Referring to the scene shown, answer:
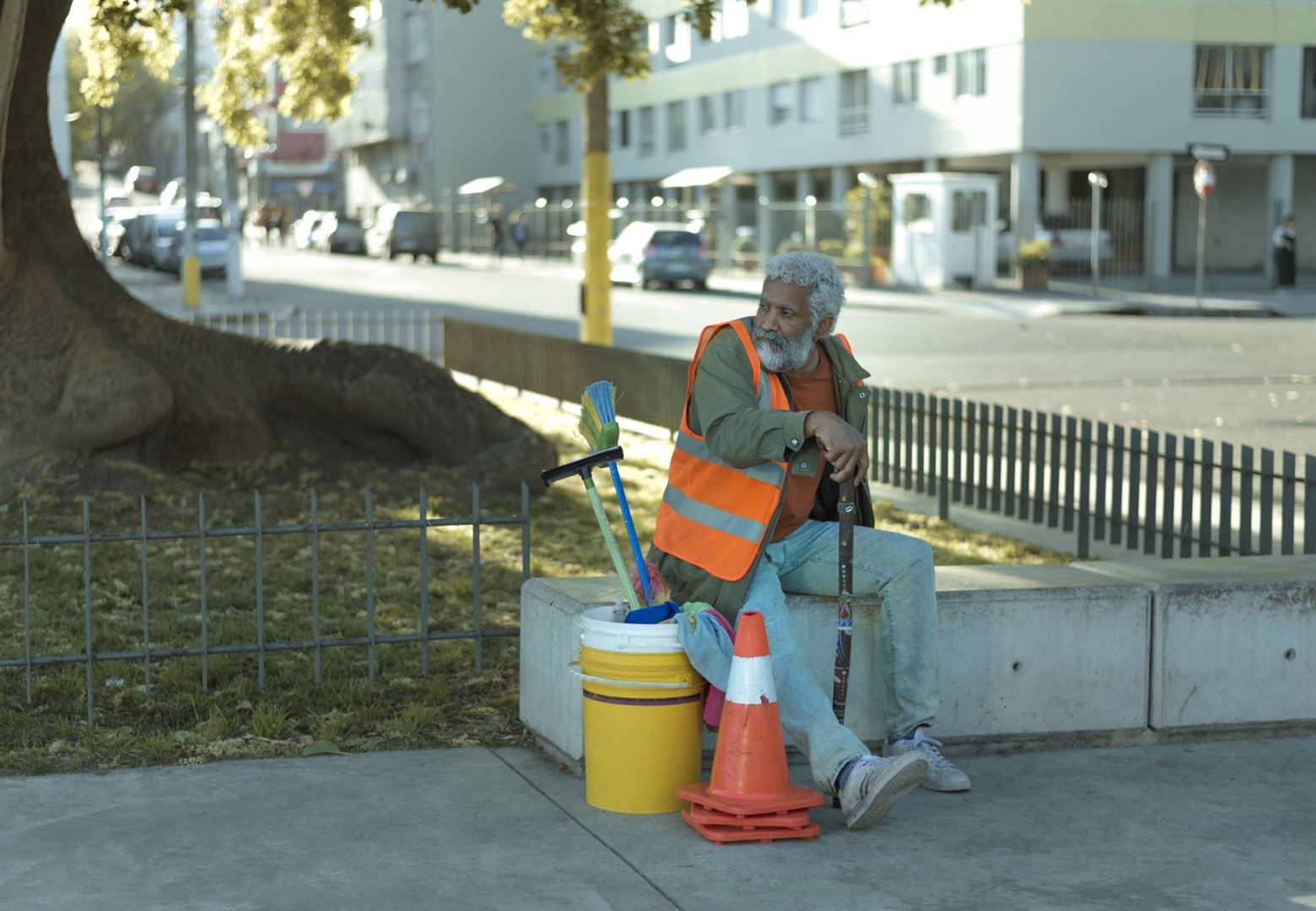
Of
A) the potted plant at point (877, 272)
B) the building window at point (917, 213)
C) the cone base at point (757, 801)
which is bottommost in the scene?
the cone base at point (757, 801)

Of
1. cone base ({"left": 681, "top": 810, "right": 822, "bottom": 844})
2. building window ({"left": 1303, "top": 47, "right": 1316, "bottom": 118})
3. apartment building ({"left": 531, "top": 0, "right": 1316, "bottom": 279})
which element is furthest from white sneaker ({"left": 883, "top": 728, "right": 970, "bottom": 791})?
building window ({"left": 1303, "top": 47, "right": 1316, "bottom": 118})

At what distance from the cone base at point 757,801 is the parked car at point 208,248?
40781mm

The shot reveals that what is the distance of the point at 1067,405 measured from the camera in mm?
17281

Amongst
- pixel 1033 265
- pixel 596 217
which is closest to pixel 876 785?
pixel 596 217

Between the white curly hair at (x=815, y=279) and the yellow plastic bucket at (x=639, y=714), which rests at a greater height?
the white curly hair at (x=815, y=279)

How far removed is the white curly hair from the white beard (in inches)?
2.2

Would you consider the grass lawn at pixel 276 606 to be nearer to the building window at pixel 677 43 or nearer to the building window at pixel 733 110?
the building window at pixel 733 110

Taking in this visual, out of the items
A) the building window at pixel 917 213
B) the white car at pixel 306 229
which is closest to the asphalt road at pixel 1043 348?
the building window at pixel 917 213

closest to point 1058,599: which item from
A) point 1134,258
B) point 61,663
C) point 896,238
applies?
point 61,663

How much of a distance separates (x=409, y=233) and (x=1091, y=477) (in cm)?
4799

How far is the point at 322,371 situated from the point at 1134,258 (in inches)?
1291

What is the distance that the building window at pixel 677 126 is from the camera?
6109cm

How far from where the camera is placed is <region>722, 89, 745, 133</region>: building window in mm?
57281

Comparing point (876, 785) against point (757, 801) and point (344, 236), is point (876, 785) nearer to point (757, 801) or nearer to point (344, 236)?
point (757, 801)
